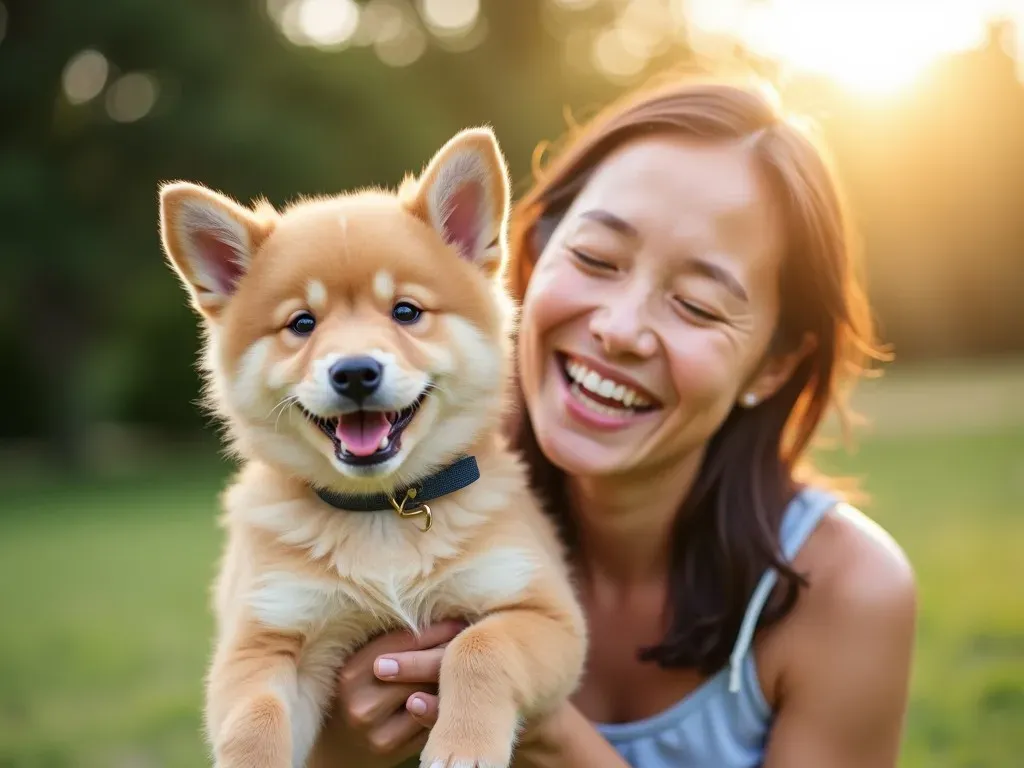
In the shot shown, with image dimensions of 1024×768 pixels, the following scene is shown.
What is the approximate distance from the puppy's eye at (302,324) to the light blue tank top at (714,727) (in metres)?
1.43

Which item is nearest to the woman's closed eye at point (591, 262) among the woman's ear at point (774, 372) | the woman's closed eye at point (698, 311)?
the woman's closed eye at point (698, 311)

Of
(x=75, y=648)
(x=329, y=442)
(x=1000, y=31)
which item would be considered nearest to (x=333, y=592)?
(x=329, y=442)

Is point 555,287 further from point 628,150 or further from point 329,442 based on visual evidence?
point 329,442

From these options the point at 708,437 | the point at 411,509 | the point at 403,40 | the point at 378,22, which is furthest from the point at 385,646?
the point at 403,40

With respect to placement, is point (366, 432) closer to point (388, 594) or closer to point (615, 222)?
point (388, 594)

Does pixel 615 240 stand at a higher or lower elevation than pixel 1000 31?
higher

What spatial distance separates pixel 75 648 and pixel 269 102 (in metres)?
12.7

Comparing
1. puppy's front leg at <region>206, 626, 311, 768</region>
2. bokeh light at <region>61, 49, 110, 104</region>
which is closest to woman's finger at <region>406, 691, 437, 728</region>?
puppy's front leg at <region>206, 626, 311, 768</region>

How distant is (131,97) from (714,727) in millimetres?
17689

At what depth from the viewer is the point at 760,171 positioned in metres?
2.97

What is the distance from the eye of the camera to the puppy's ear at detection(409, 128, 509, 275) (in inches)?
106

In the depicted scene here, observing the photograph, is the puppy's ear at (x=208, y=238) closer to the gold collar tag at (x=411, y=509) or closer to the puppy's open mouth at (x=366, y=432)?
the puppy's open mouth at (x=366, y=432)

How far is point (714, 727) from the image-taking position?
301 cm

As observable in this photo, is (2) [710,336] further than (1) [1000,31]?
No
